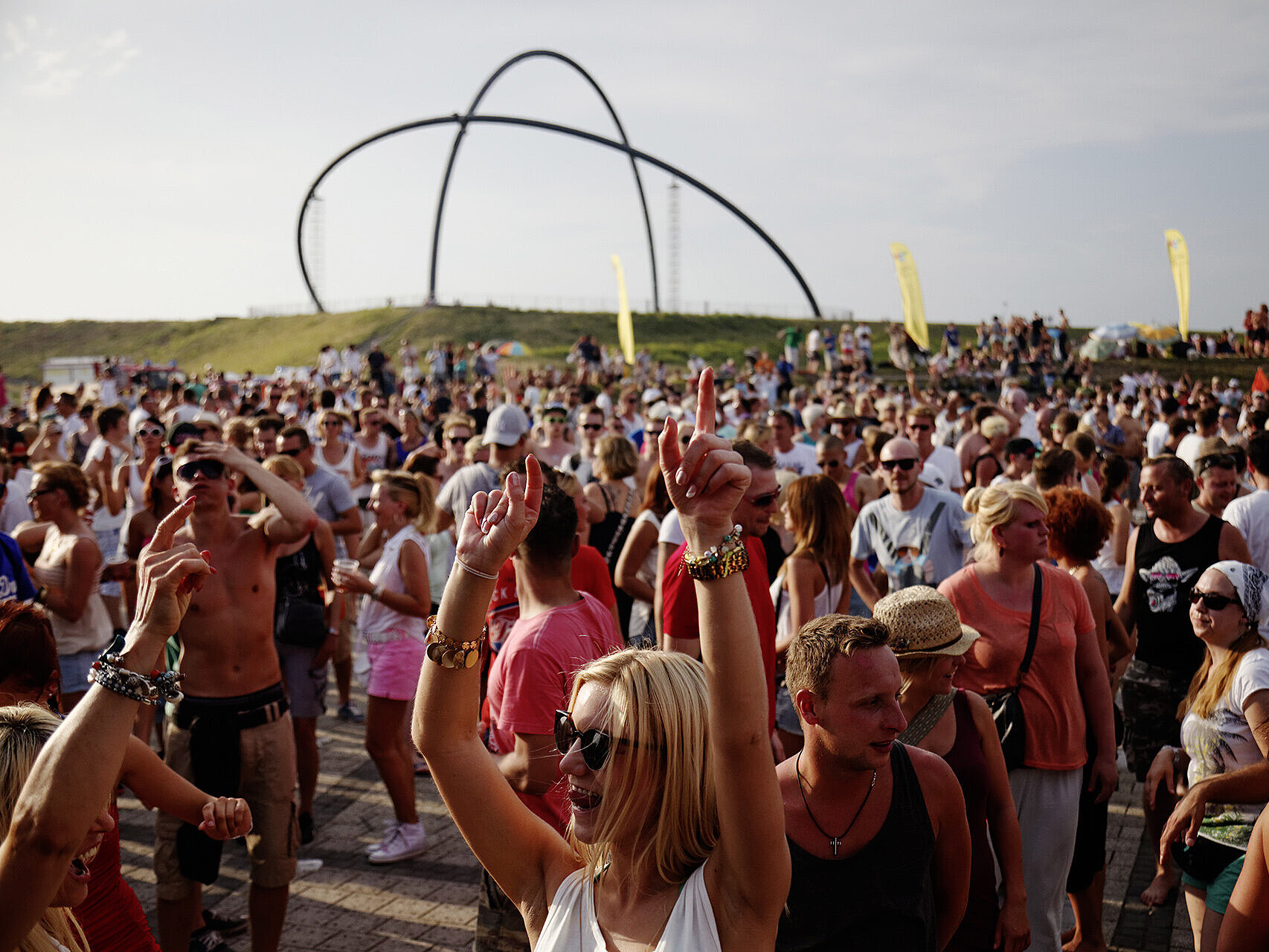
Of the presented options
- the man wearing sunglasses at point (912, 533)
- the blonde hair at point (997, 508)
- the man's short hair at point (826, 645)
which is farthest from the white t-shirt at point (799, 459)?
the man's short hair at point (826, 645)

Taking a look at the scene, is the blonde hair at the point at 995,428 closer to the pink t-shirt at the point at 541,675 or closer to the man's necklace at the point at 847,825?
the pink t-shirt at the point at 541,675

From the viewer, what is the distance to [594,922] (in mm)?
1940

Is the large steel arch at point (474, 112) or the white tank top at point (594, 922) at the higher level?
the large steel arch at point (474, 112)

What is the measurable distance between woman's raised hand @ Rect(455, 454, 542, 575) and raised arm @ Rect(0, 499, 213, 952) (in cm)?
61

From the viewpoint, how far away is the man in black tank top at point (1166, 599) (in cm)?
516

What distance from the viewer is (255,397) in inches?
690

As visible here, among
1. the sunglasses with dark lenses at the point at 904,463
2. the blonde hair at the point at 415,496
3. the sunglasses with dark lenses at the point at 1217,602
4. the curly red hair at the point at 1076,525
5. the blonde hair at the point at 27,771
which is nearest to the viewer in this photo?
the blonde hair at the point at 27,771

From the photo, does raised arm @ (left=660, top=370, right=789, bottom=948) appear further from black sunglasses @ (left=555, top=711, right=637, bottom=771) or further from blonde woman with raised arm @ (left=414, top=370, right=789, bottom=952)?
black sunglasses @ (left=555, top=711, right=637, bottom=771)

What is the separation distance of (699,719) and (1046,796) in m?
2.65

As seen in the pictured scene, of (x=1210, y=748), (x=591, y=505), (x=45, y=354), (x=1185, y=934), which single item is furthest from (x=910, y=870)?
(x=45, y=354)

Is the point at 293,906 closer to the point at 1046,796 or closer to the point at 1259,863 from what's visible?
the point at 1046,796

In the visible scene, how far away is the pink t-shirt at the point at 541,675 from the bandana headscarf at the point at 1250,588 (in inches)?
88.6

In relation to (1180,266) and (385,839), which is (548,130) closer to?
(1180,266)

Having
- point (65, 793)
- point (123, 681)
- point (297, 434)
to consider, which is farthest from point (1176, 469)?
point (297, 434)
